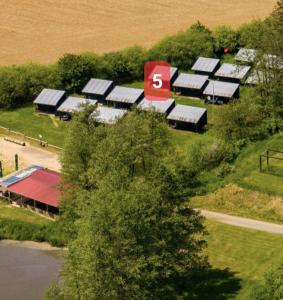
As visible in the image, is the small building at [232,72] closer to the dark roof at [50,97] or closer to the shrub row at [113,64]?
the shrub row at [113,64]

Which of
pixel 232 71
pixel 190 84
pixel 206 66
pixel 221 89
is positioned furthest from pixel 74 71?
pixel 232 71

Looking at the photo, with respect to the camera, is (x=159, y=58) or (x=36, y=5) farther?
(x=36, y=5)

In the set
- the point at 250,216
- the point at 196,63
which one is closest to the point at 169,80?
the point at 196,63

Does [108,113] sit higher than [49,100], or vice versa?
[49,100]

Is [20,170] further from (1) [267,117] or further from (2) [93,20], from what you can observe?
(2) [93,20]

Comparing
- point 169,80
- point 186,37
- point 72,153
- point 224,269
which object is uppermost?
point 186,37

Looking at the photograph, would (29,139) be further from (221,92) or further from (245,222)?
(245,222)

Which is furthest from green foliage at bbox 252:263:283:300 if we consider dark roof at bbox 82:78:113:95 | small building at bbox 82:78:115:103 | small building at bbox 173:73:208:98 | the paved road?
dark roof at bbox 82:78:113:95
